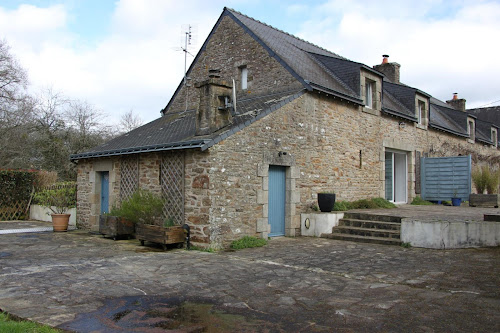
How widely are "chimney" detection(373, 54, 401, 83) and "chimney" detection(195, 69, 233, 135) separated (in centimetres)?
1251

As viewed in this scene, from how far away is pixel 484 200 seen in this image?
1445 centimetres

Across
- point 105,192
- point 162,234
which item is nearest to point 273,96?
point 162,234

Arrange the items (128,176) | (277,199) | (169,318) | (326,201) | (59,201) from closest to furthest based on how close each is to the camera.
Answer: (169,318) → (277,199) → (326,201) → (128,176) → (59,201)

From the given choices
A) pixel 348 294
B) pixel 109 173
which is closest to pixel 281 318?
pixel 348 294

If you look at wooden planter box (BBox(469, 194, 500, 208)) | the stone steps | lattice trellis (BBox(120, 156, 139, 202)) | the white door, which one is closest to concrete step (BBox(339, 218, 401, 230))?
the stone steps

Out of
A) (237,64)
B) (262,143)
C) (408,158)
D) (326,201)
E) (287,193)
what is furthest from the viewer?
(408,158)

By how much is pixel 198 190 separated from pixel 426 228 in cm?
499

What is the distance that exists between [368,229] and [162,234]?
4.93m

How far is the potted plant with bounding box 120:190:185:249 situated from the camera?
27.8 ft

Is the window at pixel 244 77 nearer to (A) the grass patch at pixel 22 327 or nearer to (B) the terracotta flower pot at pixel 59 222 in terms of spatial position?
(B) the terracotta flower pot at pixel 59 222

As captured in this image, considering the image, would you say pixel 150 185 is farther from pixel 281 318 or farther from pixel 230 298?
pixel 281 318

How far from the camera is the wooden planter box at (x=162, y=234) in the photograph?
8.41m

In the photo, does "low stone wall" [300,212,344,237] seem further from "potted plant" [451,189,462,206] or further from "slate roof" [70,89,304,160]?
"potted plant" [451,189,462,206]

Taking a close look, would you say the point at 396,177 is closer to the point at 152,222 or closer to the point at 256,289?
the point at 152,222
